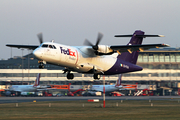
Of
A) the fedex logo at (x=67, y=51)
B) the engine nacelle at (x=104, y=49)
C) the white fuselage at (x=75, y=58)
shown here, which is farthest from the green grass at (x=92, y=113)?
the fedex logo at (x=67, y=51)

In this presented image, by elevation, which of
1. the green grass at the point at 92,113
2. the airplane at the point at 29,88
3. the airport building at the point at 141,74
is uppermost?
the airport building at the point at 141,74

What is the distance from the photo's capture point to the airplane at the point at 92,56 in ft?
94.8

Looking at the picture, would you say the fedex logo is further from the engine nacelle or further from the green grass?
the green grass

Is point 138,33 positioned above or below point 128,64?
above

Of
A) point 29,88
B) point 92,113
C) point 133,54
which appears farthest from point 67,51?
point 29,88

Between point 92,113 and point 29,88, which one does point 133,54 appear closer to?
point 92,113

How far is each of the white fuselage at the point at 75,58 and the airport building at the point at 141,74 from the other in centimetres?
4219

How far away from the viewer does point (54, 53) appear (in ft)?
95.0

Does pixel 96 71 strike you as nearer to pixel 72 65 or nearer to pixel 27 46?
pixel 72 65

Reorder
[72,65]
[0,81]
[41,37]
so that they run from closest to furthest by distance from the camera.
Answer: [72,65] < [41,37] < [0,81]

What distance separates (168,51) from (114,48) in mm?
74433

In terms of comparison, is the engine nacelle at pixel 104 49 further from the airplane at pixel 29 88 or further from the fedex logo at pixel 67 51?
the airplane at pixel 29 88

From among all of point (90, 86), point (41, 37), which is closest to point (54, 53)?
point (41, 37)

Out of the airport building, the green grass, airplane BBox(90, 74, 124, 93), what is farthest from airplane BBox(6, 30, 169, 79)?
airplane BBox(90, 74, 124, 93)
